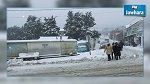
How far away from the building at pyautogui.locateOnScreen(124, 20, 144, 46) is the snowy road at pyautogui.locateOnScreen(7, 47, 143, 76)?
0.13m

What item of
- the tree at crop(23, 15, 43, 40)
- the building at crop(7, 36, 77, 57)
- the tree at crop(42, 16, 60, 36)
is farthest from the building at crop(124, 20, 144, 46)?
the tree at crop(23, 15, 43, 40)

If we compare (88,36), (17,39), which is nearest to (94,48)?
(88,36)

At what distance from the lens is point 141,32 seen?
6.38 meters

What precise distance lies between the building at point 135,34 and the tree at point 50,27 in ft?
3.80

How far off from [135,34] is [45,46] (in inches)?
58.9

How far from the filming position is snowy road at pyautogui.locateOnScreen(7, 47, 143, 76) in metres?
6.49

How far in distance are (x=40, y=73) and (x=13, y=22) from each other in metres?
0.94

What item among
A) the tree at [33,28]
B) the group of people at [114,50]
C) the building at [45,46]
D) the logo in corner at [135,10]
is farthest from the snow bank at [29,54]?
the logo in corner at [135,10]

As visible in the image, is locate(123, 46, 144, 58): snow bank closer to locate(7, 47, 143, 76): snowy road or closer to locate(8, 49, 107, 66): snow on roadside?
locate(7, 47, 143, 76): snowy road

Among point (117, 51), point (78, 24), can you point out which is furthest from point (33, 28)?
point (117, 51)

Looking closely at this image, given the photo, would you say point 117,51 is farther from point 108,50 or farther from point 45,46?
point 45,46

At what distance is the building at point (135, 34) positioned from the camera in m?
6.38

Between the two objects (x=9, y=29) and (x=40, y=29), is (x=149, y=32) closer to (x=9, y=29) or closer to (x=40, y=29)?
(x=40, y=29)

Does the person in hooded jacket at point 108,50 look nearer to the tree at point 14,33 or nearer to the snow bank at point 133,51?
the snow bank at point 133,51
